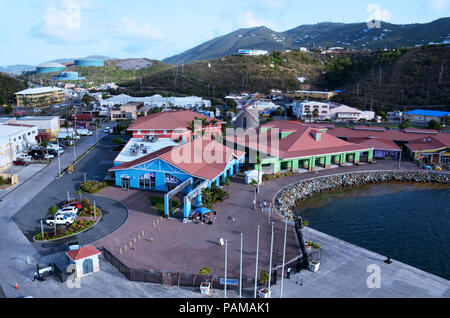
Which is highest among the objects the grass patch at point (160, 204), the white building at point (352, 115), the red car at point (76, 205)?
the white building at point (352, 115)

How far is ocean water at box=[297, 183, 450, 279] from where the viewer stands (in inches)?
1104

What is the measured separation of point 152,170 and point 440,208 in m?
30.7

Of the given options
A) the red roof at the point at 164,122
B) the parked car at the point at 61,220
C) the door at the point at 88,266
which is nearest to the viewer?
the door at the point at 88,266

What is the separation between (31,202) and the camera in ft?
110

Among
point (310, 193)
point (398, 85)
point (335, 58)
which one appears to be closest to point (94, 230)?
point (310, 193)

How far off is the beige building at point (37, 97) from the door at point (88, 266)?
98.7 meters

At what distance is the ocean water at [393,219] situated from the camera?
28047 millimetres

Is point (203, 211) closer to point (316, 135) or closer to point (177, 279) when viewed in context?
point (177, 279)

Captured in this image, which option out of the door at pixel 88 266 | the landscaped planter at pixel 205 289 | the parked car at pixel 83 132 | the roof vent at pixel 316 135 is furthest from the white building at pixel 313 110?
the door at pixel 88 266

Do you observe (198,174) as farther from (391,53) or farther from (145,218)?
(391,53)

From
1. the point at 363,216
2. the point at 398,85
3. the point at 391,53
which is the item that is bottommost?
the point at 363,216

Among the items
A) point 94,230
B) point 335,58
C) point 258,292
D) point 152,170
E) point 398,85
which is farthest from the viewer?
point 335,58

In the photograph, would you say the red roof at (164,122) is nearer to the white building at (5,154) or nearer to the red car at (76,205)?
the white building at (5,154)

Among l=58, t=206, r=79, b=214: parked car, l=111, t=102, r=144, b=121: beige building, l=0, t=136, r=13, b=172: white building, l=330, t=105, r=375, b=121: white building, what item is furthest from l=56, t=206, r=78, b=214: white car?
l=330, t=105, r=375, b=121: white building
